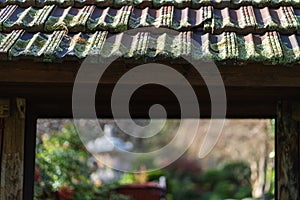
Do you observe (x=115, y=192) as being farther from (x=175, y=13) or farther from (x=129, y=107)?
(x=175, y=13)

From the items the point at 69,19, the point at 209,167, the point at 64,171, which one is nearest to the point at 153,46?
the point at 69,19

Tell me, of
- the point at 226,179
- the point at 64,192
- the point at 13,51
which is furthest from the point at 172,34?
the point at 226,179

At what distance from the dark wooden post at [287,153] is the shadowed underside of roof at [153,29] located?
25.6 inches

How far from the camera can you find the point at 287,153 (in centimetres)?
316

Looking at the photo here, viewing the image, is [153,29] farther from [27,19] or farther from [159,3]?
[27,19]

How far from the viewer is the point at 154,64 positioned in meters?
2.35

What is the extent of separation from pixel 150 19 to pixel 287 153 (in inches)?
45.6

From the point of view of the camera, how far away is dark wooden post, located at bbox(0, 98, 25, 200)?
10.2ft

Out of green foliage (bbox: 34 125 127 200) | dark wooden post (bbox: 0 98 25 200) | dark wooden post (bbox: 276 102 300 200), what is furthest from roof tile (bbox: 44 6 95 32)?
green foliage (bbox: 34 125 127 200)

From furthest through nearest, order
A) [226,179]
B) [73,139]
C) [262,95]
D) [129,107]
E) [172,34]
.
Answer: [226,179], [73,139], [129,107], [262,95], [172,34]

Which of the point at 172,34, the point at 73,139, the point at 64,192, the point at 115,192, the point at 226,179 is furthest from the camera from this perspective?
the point at 226,179

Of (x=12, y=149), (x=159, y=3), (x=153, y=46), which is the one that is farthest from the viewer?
(x=12, y=149)

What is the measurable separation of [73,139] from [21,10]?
528cm

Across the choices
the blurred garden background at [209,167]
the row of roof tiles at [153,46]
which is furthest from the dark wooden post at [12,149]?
the blurred garden background at [209,167]
